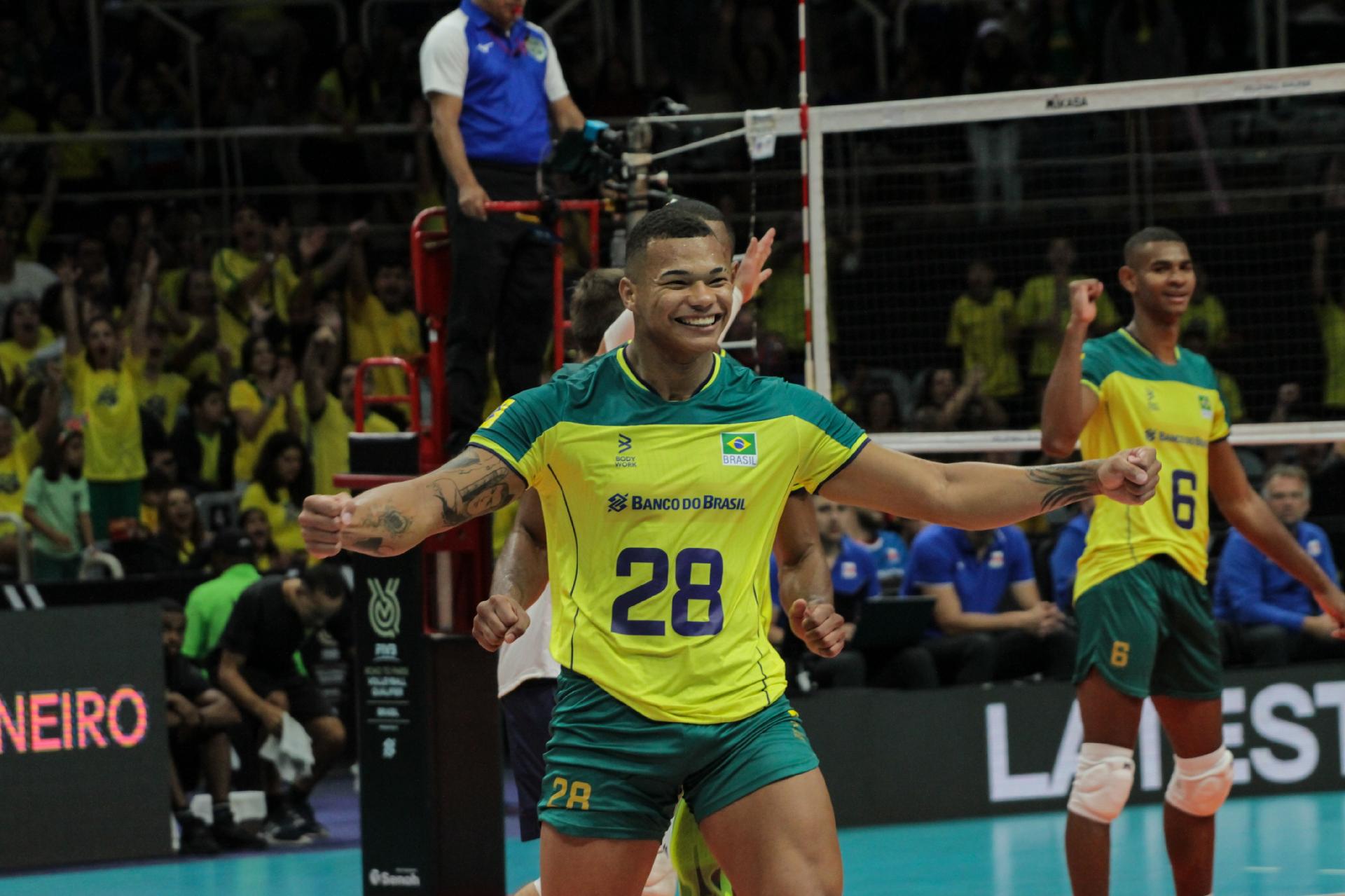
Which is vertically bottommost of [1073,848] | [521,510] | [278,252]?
[1073,848]

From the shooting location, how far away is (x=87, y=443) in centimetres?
1246

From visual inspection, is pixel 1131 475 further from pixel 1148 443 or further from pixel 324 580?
pixel 324 580

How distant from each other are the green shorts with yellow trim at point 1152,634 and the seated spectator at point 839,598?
350 centimetres

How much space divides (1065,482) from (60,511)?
874cm

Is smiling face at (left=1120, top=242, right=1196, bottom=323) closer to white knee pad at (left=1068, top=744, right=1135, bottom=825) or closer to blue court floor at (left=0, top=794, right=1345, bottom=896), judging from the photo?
white knee pad at (left=1068, top=744, right=1135, bottom=825)

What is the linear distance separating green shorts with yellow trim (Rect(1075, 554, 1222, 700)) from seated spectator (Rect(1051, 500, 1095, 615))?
4.10 meters

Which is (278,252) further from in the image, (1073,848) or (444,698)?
(1073,848)

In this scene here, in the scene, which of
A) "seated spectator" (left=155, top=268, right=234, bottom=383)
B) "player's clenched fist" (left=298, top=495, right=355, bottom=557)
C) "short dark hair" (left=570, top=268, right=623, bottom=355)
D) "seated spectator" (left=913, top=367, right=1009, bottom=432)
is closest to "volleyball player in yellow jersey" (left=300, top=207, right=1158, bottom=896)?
"player's clenched fist" (left=298, top=495, right=355, bottom=557)

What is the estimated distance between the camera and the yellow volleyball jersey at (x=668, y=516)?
4.38 meters

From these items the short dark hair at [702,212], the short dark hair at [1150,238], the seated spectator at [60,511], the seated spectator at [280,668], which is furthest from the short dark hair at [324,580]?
the short dark hair at [702,212]

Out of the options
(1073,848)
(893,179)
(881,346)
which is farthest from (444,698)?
(893,179)

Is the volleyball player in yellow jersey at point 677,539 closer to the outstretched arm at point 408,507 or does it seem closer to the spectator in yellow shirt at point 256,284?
the outstretched arm at point 408,507

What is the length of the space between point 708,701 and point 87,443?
9.01m

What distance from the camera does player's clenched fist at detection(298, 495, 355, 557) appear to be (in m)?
3.93
